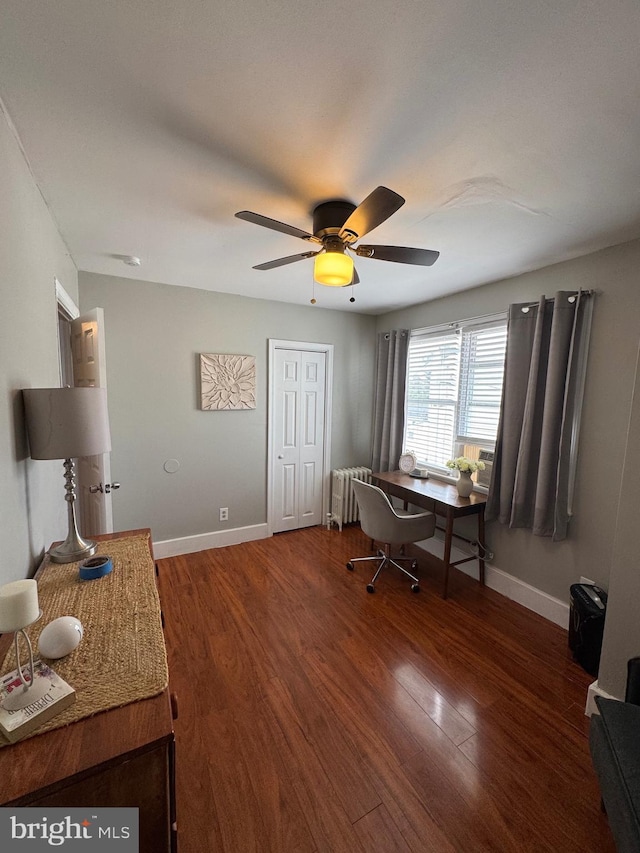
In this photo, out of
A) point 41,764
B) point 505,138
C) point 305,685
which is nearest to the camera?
point 41,764

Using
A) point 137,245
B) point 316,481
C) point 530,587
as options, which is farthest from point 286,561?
point 137,245

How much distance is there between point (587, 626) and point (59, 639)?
2527mm

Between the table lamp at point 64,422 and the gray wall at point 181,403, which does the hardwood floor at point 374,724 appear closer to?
the gray wall at point 181,403

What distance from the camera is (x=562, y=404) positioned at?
90.3 inches

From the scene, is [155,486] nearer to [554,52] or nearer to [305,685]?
[305,685]

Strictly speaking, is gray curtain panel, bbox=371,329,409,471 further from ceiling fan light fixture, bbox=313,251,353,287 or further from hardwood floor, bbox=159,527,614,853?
ceiling fan light fixture, bbox=313,251,353,287

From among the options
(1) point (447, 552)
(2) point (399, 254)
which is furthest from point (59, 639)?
(1) point (447, 552)

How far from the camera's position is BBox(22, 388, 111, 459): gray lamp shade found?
4.16 feet

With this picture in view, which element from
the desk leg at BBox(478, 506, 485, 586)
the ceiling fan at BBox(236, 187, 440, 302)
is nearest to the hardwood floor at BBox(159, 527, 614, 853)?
the desk leg at BBox(478, 506, 485, 586)

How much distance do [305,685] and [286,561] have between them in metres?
1.39

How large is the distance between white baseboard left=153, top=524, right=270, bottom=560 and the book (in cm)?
238

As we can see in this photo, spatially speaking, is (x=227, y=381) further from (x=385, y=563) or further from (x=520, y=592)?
(x=520, y=592)

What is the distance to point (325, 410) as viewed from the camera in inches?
156

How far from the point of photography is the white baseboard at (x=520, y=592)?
2400 millimetres
